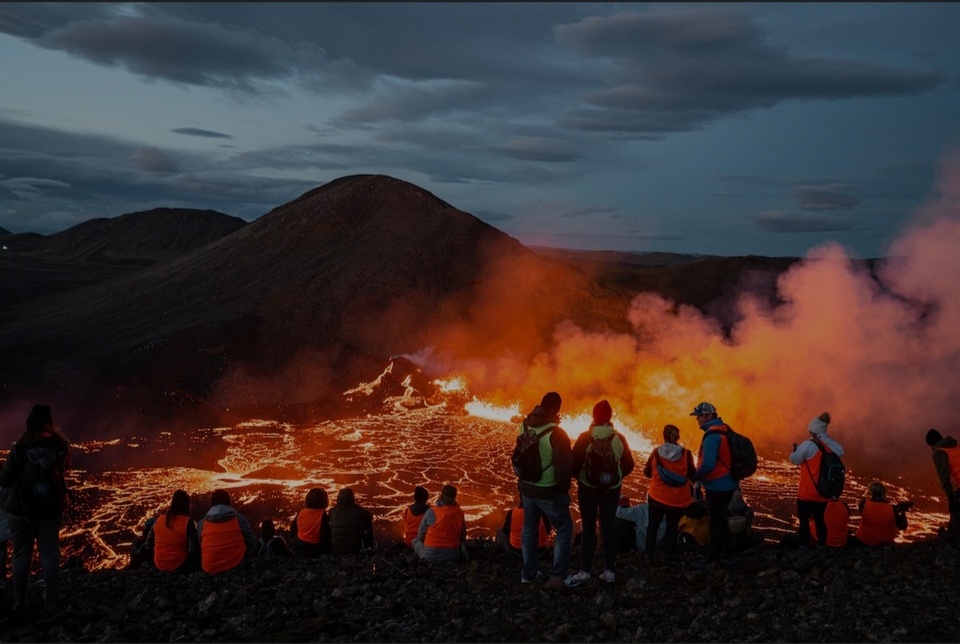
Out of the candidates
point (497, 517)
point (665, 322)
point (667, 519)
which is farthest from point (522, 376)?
point (667, 519)

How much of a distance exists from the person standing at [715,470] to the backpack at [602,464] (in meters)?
1.22

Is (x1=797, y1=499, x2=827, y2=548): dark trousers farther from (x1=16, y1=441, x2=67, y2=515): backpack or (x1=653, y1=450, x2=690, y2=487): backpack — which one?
(x1=16, y1=441, x2=67, y2=515): backpack

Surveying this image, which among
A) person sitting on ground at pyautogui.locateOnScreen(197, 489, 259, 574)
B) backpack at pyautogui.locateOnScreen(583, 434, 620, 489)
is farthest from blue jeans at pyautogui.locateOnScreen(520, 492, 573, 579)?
person sitting on ground at pyautogui.locateOnScreen(197, 489, 259, 574)

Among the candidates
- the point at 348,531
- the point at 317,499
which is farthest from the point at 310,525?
the point at 348,531

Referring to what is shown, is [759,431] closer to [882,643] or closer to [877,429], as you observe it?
[877,429]

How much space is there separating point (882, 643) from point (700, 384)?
65.2ft

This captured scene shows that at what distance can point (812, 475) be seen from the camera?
9430mm

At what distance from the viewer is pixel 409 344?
35.5m

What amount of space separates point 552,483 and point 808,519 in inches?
180

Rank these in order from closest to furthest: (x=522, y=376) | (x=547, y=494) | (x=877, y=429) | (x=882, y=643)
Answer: (x=882, y=643) < (x=547, y=494) < (x=877, y=429) < (x=522, y=376)

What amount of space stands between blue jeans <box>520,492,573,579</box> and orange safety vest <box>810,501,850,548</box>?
4.33m

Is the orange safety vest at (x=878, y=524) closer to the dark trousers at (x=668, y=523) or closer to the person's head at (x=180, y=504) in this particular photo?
the dark trousers at (x=668, y=523)

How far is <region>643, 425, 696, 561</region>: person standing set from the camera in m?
9.08

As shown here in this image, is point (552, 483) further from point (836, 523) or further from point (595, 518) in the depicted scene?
point (836, 523)
